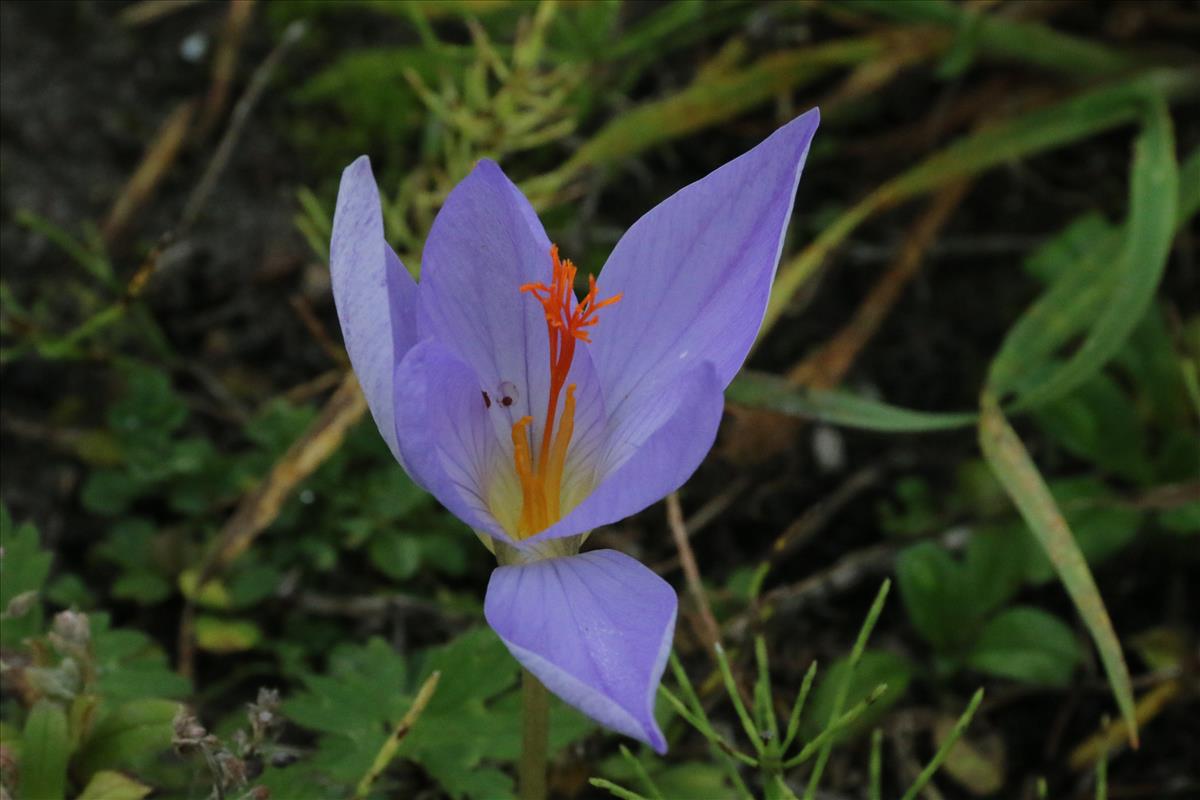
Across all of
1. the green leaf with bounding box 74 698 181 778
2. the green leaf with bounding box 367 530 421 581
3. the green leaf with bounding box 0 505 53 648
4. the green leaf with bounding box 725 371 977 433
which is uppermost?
the green leaf with bounding box 0 505 53 648

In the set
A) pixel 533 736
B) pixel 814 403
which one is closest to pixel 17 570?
pixel 533 736

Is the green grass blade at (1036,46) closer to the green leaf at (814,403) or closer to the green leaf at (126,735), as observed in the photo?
the green leaf at (814,403)

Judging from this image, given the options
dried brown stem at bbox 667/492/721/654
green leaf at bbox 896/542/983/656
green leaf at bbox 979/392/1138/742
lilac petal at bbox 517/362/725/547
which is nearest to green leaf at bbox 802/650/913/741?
green leaf at bbox 896/542/983/656

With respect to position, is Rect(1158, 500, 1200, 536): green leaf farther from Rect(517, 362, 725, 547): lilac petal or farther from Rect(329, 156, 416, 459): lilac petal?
Rect(329, 156, 416, 459): lilac petal

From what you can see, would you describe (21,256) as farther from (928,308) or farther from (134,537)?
(928,308)

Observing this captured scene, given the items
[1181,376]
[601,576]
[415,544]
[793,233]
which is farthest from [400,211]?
[1181,376]

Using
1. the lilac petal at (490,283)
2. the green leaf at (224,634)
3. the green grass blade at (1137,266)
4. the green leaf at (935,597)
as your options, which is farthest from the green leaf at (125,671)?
the green grass blade at (1137,266)
